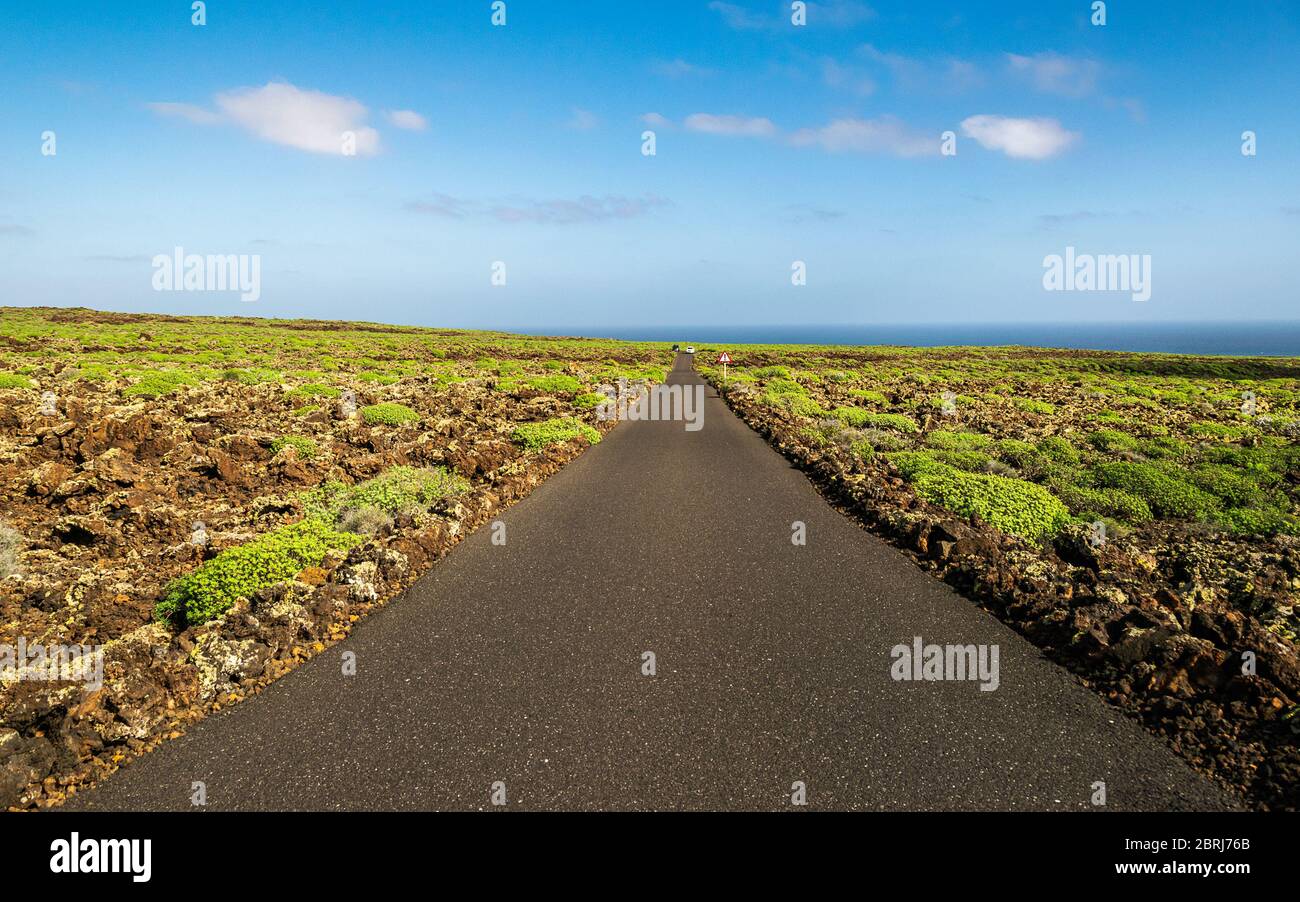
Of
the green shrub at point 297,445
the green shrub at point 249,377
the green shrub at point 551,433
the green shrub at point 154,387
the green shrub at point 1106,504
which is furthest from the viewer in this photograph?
the green shrub at point 249,377

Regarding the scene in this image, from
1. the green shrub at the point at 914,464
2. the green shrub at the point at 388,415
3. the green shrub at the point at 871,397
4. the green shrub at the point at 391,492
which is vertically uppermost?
the green shrub at the point at 871,397

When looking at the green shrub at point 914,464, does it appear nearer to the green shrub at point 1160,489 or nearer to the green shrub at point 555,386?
the green shrub at point 1160,489

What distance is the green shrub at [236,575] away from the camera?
621cm

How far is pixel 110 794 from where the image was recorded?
3939 mm

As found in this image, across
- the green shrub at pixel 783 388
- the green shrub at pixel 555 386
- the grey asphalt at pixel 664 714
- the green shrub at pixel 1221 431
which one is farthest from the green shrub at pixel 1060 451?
the green shrub at pixel 555 386

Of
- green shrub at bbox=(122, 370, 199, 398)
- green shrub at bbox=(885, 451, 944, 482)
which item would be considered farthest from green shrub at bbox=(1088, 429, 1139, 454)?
green shrub at bbox=(122, 370, 199, 398)

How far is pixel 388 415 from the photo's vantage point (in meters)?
18.8

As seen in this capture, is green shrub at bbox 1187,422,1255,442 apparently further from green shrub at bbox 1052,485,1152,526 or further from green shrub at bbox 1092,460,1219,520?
green shrub at bbox 1052,485,1152,526

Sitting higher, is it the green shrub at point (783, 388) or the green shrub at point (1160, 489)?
the green shrub at point (783, 388)

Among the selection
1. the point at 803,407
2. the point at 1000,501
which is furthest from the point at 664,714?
the point at 803,407

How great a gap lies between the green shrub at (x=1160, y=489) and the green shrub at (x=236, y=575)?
14.6 m
